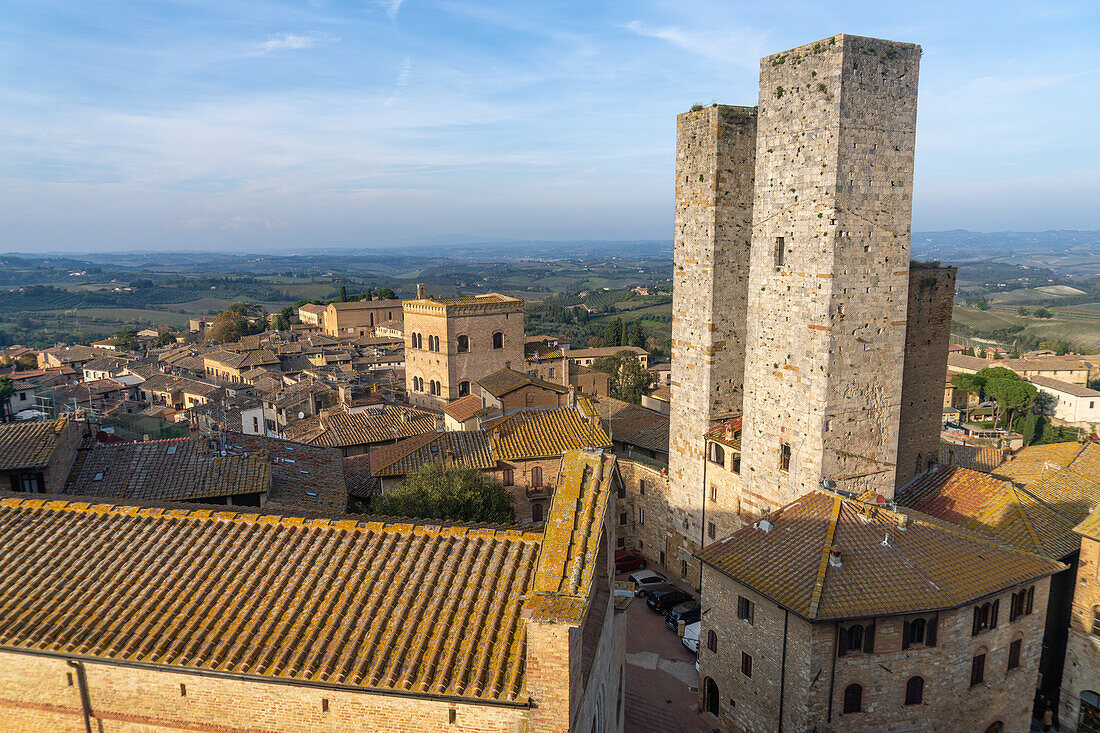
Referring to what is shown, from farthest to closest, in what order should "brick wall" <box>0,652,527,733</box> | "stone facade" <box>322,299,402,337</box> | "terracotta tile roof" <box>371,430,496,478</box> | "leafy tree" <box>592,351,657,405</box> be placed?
"stone facade" <box>322,299,402,337</box> < "leafy tree" <box>592,351,657,405</box> < "terracotta tile roof" <box>371,430,496,478</box> < "brick wall" <box>0,652,527,733</box>

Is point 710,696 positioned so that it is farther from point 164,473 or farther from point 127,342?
point 127,342

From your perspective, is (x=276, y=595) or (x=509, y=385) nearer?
(x=276, y=595)

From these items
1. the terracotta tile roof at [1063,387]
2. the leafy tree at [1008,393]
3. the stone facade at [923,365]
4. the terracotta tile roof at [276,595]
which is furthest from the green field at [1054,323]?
the terracotta tile roof at [276,595]

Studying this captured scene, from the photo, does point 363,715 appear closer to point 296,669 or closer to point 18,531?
point 296,669

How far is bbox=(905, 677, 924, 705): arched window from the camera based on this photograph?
16734 mm

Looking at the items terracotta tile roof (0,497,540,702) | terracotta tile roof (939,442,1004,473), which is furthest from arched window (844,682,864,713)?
terracotta tile roof (939,442,1004,473)

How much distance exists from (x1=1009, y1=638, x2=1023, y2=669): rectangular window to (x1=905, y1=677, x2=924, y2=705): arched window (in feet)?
10.4

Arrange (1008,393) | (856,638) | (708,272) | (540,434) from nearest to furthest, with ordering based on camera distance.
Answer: (856,638), (708,272), (540,434), (1008,393)

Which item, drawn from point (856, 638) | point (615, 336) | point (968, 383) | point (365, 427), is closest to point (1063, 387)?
point (968, 383)

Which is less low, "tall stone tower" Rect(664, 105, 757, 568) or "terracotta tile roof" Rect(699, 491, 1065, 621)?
"tall stone tower" Rect(664, 105, 757, 568)

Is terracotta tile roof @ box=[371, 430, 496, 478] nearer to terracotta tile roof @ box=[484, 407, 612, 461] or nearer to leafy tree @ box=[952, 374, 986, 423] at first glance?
terracotta tile roof @ box=[484, 407, 612, 461]

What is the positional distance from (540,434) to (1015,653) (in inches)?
729

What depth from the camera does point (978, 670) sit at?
690 inches

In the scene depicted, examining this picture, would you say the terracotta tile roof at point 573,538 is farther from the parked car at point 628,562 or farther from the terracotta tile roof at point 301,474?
the parked car at point 628,562
